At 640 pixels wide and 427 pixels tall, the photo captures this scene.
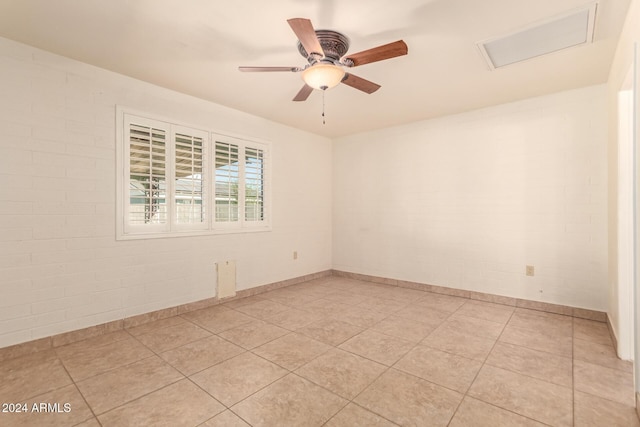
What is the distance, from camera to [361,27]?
2.25 meters

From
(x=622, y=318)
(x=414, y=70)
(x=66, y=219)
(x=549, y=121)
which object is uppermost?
(x=414, y=70)

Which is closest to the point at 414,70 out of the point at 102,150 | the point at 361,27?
the point at 361,27

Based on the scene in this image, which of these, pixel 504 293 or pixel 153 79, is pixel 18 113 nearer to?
pixel 153 79

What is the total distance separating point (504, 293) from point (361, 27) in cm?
357

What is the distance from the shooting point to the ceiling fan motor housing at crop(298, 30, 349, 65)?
2283 millimetres

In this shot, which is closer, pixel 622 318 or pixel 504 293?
pixel 622 318

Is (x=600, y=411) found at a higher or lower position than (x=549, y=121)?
lower

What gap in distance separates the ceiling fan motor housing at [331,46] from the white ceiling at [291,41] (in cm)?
6

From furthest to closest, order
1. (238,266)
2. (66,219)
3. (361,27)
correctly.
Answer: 1. (238,266)
2. (66,219)
3. (361,27)

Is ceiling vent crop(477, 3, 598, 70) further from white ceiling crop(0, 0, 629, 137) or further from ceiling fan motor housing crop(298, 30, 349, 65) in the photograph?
ceiling fan motor housing crop(298, 30, 349, 65)

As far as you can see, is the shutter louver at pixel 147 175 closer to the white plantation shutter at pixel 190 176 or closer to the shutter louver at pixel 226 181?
the white plantation shutter at pixel 190 176

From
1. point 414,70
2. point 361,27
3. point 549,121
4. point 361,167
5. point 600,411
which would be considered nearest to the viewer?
point 600,411

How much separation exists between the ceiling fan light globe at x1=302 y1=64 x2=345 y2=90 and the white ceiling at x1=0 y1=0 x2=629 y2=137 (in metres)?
0.35

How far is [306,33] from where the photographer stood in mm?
1849
